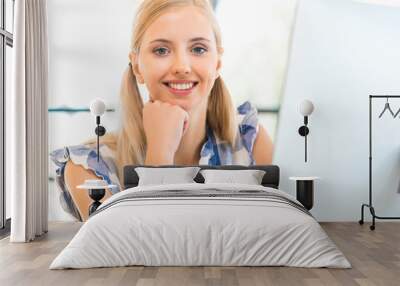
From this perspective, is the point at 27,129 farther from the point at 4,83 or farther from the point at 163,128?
the point at 163,128

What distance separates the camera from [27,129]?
6020 mm

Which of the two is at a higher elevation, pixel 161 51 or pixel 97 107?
pixel 161 51

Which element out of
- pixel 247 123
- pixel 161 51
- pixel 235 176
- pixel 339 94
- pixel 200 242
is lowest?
pixel 200 242

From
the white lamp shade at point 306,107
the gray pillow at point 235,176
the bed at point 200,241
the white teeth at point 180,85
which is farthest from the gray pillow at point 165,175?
the bed at point 200,241

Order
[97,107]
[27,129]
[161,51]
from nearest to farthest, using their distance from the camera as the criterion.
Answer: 1. [27,129]
2. [97,107]
3. [161,51]

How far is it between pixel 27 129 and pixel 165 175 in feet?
5.42

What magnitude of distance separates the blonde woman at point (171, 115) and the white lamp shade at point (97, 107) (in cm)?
33

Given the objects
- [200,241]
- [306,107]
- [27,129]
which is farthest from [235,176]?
[27,129]

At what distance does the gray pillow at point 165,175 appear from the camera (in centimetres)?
668

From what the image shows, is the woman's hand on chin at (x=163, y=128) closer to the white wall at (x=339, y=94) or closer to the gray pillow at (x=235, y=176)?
the gray pillow at (x=235, y=176)

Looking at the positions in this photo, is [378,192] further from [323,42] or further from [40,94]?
[40,94]

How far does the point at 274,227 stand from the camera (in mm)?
→ 4621

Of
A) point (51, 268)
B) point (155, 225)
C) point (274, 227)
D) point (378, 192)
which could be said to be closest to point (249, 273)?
point (274, 227)

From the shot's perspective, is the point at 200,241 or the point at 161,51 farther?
the point at 161,51
